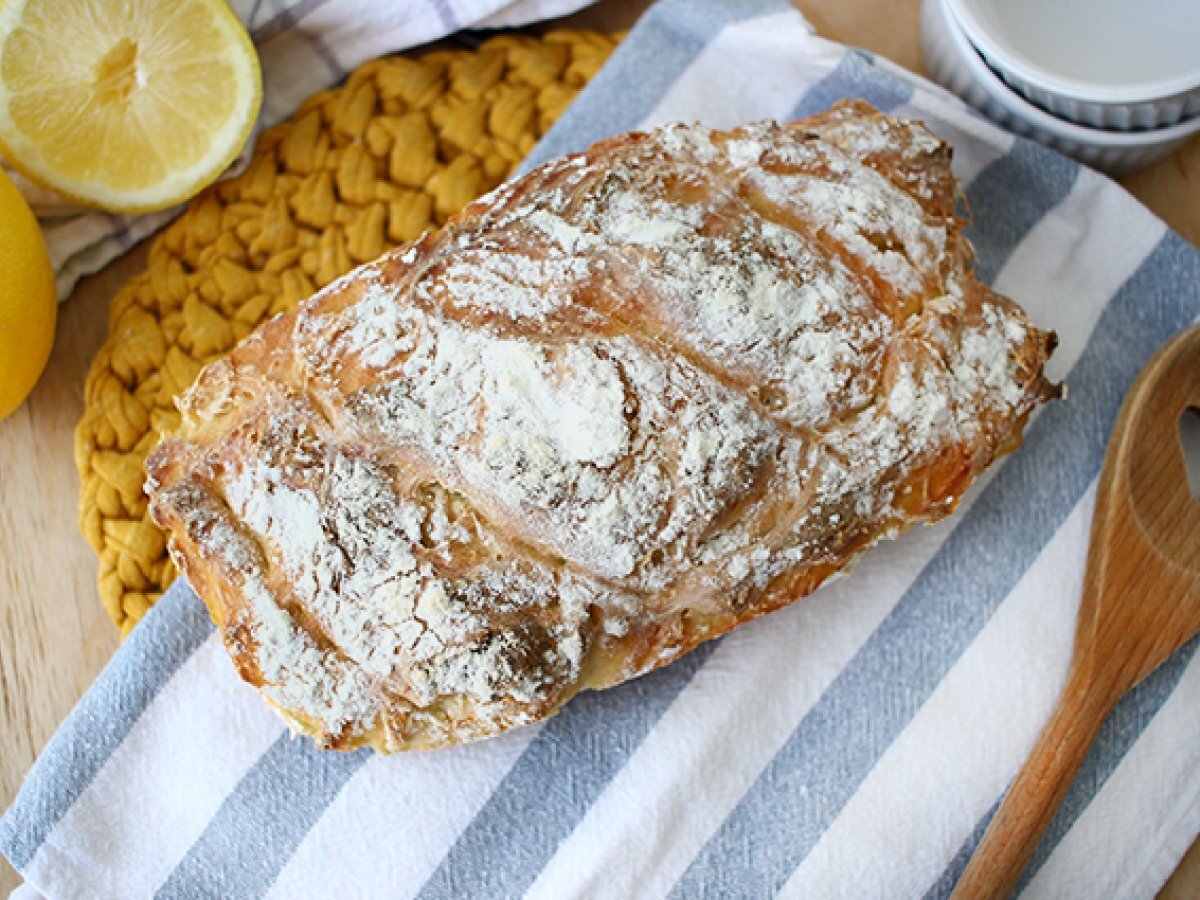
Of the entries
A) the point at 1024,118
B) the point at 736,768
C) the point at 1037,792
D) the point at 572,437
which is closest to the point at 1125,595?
the point at 1037,792

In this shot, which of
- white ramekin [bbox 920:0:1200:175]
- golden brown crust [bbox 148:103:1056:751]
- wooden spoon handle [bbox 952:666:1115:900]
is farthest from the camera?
white ramekin [bbox 920:0:1200:175]

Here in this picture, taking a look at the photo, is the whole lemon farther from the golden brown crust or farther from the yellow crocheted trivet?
the golden brown crust

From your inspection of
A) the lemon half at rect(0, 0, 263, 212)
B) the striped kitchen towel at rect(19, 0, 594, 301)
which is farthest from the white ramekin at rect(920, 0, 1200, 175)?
the lemon half at rect(0, 0, 263, 212)

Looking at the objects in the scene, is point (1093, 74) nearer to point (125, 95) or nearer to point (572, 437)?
point (572, 437)

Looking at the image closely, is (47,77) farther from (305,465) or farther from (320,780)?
(320,780)

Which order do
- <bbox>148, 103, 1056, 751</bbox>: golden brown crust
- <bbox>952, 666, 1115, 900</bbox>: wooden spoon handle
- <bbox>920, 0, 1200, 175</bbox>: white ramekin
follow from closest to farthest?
<bbox>148, 103, 1056, 751</bbox>: golden brown crust
<bbox>952, 666, 1115, 900</bbox>: wooden spoon handle
<bbox>920, 0, 1200, 175</bbox>: white ramekin
